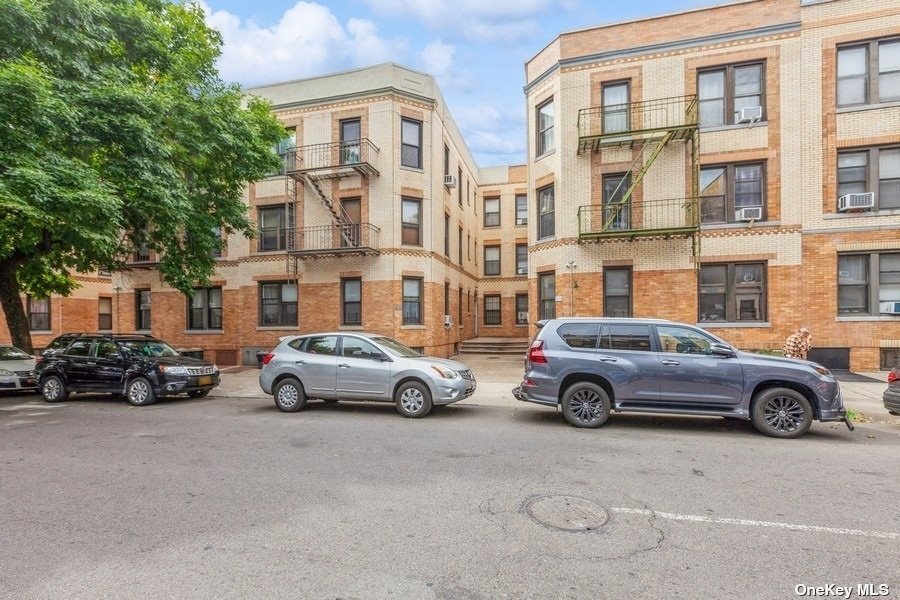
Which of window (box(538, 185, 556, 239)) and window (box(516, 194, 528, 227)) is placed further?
window (box(516, 194, 528, 227))

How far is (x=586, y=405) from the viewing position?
762cm

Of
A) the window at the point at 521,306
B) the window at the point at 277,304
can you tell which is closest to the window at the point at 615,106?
the window at the point at 277,304

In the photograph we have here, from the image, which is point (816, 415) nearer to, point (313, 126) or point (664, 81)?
point (664, 81)

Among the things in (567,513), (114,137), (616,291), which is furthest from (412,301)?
(567,513)

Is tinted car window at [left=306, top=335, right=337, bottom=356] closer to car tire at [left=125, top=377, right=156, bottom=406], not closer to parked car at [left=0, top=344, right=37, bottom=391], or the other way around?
car tire at [left=125, top=377, right=156, bottom=406]

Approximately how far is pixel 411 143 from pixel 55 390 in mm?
13345

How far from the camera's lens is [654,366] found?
7.42 meters

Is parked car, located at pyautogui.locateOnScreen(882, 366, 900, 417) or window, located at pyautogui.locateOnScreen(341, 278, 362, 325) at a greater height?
window, located at pyautogui.locateOnScreen(341, 278, 362, 325)

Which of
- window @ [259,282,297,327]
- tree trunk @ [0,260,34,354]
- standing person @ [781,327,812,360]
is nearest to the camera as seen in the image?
standing person @ [781,327,812,360]

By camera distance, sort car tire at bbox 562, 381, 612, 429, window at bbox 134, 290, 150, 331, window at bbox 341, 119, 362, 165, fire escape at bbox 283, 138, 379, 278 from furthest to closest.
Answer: window at bbox 134, 290, 150, 331
window at bbox 341, 119, 362, 165
fire escape at bbox 283, 138, 379, 278
car tire at bbox 562, 381, 612, 429

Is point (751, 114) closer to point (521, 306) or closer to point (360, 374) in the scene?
point (360, 374)

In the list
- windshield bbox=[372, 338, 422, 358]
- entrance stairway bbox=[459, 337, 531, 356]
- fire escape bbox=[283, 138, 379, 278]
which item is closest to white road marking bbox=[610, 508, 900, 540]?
windshield bbox=[372, 338, 422, 358]

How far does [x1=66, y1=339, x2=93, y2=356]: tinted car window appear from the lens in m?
10.7

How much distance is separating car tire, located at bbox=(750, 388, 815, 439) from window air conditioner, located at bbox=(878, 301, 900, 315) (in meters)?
9.40
